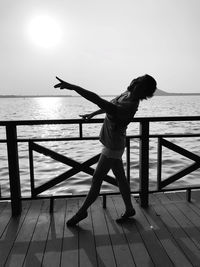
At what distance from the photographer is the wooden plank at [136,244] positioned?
2.39m

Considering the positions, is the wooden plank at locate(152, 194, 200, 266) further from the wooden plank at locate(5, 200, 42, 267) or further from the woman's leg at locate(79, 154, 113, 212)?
the wooden plank at locate(5, 200, 42, 267)

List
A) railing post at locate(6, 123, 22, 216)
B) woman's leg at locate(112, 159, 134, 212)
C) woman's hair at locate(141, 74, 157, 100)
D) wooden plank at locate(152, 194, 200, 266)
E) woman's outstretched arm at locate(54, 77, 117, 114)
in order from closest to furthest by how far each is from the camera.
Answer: woman's outstretched arm at locate(54, 77, 117, 114) < wooden plank at locate(152, 194, 200, 266) < woman's hair at locate(141, 74, 157, 100) < woman's leg at locate(112, 159, 134, 212) < railing post at locate(6, 123, 22, 216)

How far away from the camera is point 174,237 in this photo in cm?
281

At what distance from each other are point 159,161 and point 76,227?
144 centimetres

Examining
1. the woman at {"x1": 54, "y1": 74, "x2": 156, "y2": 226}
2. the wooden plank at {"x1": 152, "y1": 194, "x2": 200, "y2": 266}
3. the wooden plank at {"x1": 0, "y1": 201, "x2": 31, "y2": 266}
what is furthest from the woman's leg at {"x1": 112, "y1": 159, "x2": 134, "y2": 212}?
the wooden plank at {"x1": 0, "y1": 201, "x2": 31, "y2": 266}

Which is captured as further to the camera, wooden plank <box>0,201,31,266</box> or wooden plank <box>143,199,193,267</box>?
wooden plank <box>0,201,31,266</box>

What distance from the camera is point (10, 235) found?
288 cm

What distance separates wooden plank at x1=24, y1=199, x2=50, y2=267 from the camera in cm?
243

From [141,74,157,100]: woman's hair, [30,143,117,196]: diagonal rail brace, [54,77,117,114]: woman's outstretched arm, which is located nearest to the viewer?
[54,77,117,114]: woman's outstretched arm

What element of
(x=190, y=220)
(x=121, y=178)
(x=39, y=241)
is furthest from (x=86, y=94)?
(x=190, y=220)

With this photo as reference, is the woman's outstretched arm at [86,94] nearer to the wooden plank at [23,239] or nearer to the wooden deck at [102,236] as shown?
the wooden deck at [102,236]

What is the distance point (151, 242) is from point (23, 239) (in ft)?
4.32

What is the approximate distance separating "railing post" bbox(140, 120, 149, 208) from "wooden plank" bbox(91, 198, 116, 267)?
601 millimetres

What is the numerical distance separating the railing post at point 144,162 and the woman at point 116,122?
1.63 feet
